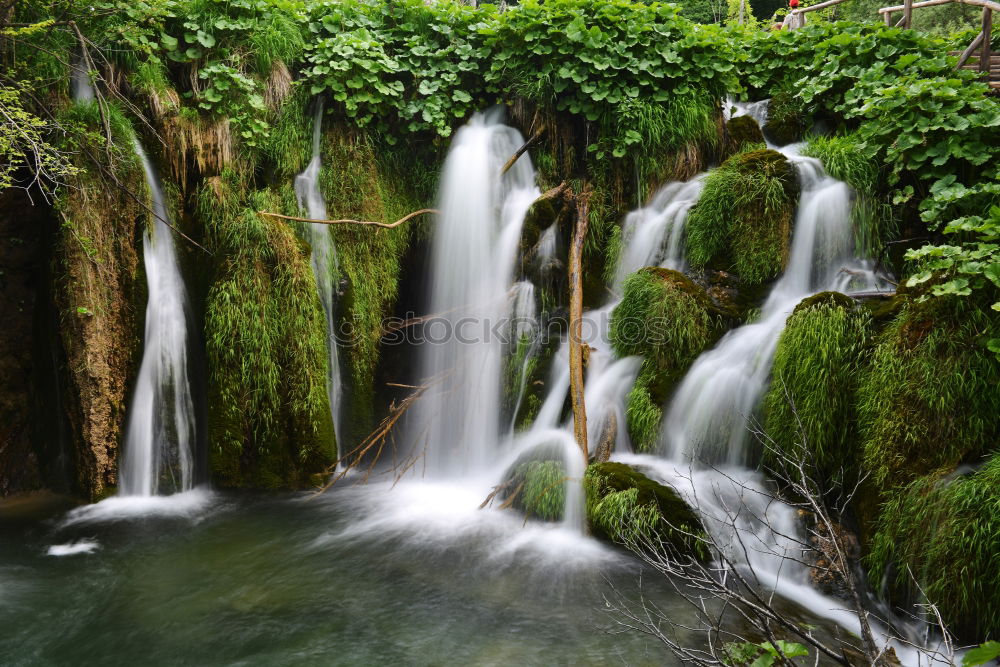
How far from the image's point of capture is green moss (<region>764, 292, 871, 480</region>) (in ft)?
13.6

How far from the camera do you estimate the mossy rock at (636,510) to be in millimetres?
4203

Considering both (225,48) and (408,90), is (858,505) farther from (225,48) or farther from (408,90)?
(225,48)

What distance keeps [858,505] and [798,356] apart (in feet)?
3.21

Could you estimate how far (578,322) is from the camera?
5656 millimetres

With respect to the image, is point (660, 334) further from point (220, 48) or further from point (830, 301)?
point (220, 48)

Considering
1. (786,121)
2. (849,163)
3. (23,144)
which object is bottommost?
(849,163)

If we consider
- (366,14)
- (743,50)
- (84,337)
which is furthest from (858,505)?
(366,14)

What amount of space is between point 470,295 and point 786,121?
11.8 ft

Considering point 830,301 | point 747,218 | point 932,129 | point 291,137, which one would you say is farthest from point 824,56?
point 291,137

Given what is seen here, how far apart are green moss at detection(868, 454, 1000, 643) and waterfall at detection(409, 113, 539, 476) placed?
125 inches

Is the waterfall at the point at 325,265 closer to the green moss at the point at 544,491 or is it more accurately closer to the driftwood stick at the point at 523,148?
the driftwood stick at the point at 523,148

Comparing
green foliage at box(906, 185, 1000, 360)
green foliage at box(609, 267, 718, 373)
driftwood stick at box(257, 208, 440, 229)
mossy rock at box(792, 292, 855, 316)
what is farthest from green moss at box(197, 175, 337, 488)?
green foliage at box(906, 185, 1000, 360)

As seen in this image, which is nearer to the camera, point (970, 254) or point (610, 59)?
point (970, 254)

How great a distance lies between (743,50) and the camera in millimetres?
7027
